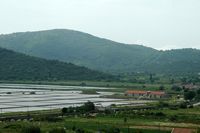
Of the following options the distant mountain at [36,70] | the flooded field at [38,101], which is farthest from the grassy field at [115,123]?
the distant mountain at [36,70]

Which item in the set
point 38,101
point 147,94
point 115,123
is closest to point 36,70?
point 147,94

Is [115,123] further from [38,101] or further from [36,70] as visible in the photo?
[36,70]

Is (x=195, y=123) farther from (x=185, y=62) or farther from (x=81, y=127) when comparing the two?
(x=185, y=62)

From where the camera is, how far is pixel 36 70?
11281cm

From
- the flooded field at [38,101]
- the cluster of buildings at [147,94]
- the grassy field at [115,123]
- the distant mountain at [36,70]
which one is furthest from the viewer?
the distant mountain at [36,70]

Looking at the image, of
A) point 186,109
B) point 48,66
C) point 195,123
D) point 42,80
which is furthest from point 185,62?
point 195,123

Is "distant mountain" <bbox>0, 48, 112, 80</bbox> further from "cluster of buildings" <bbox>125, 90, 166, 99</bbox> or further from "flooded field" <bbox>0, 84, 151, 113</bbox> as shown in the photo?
"cluster of buildings" <bbox>125, 90, 166, 99</bbox>

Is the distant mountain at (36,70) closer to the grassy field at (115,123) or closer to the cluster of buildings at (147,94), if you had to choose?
the cluster of buildings at (147,94)

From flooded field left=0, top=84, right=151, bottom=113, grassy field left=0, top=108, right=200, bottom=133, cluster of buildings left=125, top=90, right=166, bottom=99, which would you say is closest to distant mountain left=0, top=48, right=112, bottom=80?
flooded field left=0, top=84, right=151, bottom=113

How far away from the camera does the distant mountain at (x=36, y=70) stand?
107375 millimetres

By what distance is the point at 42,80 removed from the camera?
10550 centimetres

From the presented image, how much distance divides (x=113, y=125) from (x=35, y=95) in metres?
34.0

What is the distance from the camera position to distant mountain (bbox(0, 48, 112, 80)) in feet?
352

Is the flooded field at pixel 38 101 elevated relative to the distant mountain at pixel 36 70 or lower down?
lower down
